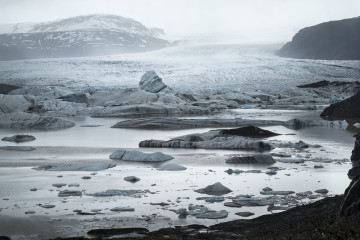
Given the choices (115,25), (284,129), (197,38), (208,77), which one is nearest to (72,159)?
(284,129)

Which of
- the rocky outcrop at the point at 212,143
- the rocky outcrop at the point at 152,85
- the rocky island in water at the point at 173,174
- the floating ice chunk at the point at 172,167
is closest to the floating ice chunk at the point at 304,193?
the rocky island in water at the point at 173,174

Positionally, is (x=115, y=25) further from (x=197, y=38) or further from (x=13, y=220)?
(x=13, y=220)

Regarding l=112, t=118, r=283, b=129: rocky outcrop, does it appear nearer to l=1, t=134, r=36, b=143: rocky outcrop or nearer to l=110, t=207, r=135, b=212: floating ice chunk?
l=1, t=134, r=36, b=143: rocky outcrop

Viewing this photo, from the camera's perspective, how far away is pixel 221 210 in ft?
16.7

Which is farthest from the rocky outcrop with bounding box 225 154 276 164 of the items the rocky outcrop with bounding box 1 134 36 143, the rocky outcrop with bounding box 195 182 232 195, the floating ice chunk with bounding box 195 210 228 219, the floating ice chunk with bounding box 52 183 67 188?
the rocky outcrop with bounding box 1 134 36 143

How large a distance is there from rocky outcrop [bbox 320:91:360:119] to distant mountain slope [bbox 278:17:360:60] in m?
35.5

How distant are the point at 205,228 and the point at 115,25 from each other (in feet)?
240

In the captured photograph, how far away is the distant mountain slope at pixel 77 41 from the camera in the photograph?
65.0 m

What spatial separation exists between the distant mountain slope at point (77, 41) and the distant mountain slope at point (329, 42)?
15.7 metres

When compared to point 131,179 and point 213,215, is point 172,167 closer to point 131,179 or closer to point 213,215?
point 131,179

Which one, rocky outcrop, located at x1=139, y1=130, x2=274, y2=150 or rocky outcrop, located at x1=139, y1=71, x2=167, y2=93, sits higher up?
rocky outcrop, located at x1=139, y1=71, x2=167, y2=93

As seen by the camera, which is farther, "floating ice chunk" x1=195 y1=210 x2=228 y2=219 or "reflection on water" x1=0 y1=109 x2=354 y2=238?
"reflection on water" x1=0 y1=109 x2=354 y2=238

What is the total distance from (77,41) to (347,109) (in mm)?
53950

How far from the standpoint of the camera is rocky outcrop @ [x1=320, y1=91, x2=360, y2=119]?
16825mm
